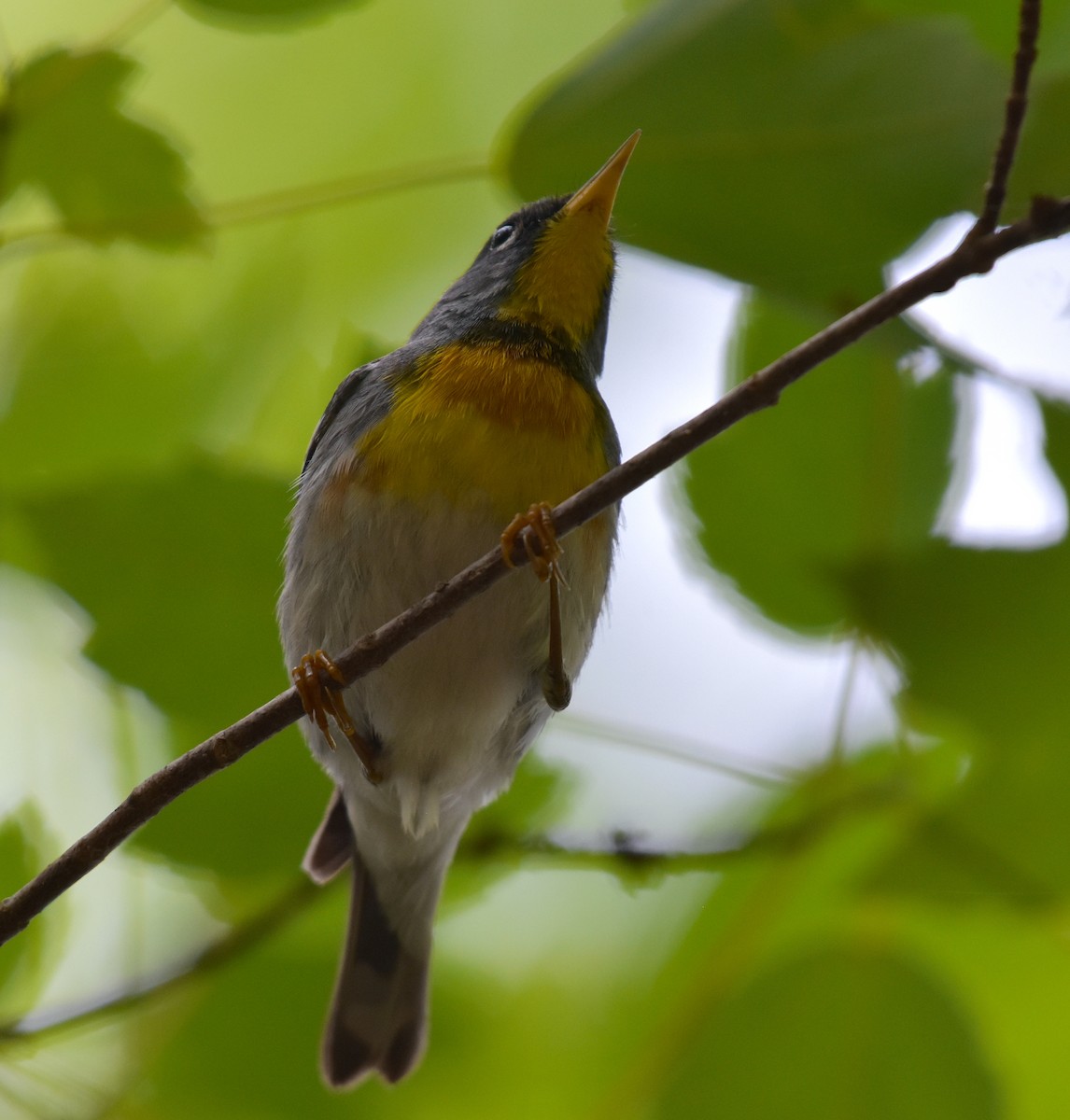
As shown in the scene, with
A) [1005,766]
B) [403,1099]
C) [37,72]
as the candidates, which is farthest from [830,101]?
[403,1099]

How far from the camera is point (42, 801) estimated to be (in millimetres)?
2383

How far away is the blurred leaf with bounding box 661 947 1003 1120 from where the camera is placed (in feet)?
6.83

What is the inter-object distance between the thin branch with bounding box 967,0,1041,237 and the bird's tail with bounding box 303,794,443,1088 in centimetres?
160

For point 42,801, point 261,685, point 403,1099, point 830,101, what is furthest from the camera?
point 403,1099

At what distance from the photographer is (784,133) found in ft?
6.71

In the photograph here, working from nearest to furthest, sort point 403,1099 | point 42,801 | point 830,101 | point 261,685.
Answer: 1. point 830,101
2. point 261,685
3. point 42,801
4. point 403,1099

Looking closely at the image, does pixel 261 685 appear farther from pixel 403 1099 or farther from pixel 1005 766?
pixel 1005 766

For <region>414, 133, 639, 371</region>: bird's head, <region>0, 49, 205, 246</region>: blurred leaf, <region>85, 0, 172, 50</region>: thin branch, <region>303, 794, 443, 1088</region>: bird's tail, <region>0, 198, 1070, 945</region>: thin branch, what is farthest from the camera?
<region>414, 133, 639, 371</region>: bird's head

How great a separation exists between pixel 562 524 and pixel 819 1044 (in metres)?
1.04

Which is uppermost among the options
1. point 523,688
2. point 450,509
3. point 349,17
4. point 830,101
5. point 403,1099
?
point 349,17

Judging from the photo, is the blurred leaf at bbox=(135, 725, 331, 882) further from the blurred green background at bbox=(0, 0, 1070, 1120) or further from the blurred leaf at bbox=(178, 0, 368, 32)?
the blurred leaf at bbox=(178, 0, 368, 32)

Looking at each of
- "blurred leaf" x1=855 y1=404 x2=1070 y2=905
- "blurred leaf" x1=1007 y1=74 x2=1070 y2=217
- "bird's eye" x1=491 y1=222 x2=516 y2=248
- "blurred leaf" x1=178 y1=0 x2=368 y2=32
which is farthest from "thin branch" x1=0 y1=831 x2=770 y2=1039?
"blurred leaf" x1=178 y1=0 x2=368 y2=32

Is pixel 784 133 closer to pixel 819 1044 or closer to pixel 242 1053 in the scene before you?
pixel 819 1044

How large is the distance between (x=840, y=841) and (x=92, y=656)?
141cm
